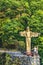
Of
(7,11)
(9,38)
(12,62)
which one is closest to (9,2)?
(7,11)

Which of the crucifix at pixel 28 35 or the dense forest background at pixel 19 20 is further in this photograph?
the dense forest background at pixel 19 20

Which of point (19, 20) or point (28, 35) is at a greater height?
point (19, 20)

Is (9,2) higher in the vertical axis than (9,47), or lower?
higher

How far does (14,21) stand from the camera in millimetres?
23141

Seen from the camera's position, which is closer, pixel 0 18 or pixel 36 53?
pixel 36 53

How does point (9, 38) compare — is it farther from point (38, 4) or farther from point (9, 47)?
point (38, 4)

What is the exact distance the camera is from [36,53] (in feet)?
71.8

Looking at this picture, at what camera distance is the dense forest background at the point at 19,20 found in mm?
23062

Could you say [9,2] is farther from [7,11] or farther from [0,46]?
[0,46]

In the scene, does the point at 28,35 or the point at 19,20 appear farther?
the point at 19,20

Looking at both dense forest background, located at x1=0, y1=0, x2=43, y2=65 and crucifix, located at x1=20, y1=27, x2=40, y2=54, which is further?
dense forest background, located at x1=0, y1=0, x2=43, y2=65

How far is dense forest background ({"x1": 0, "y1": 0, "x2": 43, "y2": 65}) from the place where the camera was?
23.1 meters

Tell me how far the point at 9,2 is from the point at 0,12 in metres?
0.82

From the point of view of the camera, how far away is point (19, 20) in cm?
2333
